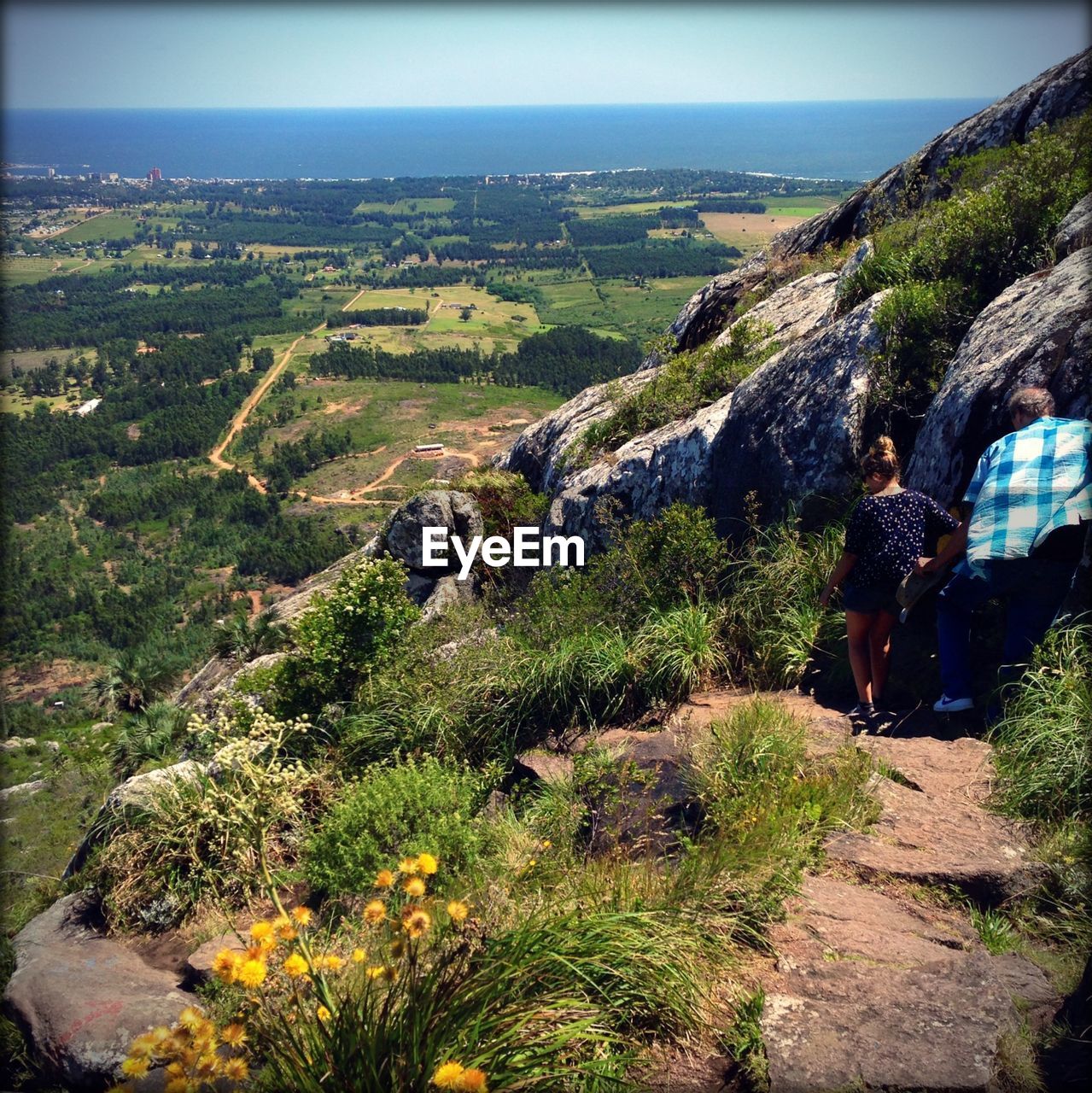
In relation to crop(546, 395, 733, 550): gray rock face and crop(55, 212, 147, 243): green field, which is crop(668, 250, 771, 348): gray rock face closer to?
crop(546, 395, 733, 550): gray rock face

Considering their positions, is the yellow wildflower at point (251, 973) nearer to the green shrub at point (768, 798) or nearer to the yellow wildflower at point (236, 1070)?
the yellow wildflower at point (236, 1070)

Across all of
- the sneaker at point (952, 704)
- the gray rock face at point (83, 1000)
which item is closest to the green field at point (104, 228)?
the gray rock face at point (83, 1000)

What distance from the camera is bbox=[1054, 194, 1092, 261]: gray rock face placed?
620cm

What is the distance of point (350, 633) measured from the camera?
720 cm

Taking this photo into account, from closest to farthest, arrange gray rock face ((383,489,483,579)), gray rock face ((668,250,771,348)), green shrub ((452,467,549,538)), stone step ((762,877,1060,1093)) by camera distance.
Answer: stone step ((762,877,1060,1093))
gray rock face ((383,489,483,579))
green shrub ((452,467,549,538))
gray rock face ((668,250,771,348))

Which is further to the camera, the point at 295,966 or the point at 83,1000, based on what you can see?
the point at 83,1000

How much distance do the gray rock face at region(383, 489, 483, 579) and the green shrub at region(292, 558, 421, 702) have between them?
555cm

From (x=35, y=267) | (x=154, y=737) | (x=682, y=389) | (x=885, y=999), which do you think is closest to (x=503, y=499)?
(x=682, y=389)

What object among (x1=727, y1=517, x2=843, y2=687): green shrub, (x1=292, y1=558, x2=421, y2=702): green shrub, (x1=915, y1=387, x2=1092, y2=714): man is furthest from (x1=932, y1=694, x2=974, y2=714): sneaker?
(x1=292, y1=558, x2=421, y2=702): green shrub

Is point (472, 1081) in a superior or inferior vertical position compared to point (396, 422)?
superior

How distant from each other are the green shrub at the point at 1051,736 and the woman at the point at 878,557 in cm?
83

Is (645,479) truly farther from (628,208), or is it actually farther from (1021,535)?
(628,208)

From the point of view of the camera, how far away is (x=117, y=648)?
183 ft

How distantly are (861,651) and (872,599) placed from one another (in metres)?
0.36
